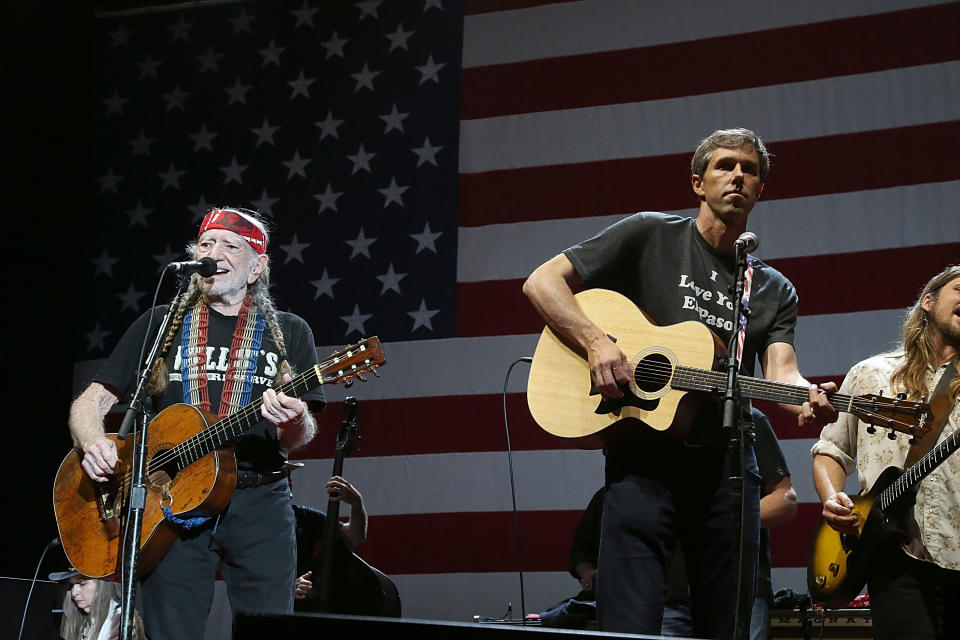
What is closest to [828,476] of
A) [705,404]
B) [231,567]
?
[705,404]

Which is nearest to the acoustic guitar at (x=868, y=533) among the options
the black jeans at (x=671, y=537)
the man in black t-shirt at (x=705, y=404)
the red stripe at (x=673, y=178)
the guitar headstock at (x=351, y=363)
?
the man in black t-shirt at (x=705, y=404)

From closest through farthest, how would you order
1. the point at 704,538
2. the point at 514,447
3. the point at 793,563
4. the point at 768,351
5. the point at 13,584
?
the point at 704,538 < the point at 768,351 < the point at 13,584 < the point at 793,563 < the point at 514,447

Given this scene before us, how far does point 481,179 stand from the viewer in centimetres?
671

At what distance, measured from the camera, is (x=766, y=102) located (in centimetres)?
624

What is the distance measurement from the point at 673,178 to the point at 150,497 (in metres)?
4.11

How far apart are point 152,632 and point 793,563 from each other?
12.5 feet

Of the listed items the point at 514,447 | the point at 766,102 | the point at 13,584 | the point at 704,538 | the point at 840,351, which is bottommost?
the point at 13,584

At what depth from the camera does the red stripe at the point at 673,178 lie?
589 centimetres

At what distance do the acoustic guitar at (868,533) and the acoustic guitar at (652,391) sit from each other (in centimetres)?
33

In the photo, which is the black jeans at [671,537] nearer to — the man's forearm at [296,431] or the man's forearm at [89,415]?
the man's forearm at [296,431]

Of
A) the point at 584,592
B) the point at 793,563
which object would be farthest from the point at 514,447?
the point at 793,563

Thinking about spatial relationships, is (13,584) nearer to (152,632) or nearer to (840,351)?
(152,632)

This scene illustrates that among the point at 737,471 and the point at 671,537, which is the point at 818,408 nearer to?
the point at 737,471

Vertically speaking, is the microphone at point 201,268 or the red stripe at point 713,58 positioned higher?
the red stripe at point 713,58
